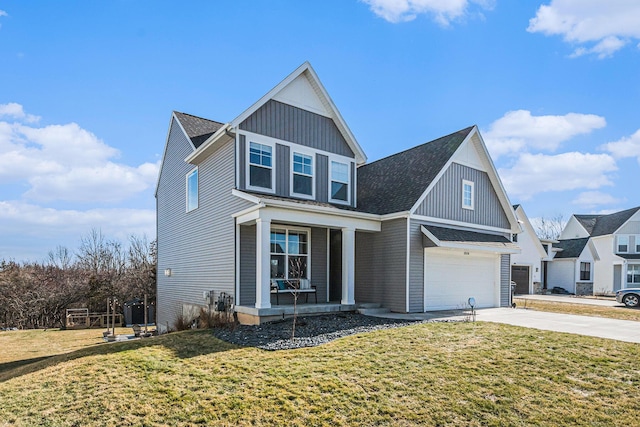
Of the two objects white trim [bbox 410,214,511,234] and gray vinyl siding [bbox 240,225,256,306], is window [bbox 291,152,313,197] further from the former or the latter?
white trim [bbox 410,214,511,234]

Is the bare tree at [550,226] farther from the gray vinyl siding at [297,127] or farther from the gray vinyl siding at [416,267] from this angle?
the gray vinyl siding at [297,127]

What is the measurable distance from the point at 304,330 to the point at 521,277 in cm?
2605

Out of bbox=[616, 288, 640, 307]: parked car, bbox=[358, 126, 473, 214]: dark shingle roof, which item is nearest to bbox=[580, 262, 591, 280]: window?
bbox=[616, 288, 640, 307]: parked car

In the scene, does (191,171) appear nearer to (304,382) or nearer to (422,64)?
(422,64)

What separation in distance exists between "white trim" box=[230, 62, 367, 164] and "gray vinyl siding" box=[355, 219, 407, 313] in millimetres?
3144

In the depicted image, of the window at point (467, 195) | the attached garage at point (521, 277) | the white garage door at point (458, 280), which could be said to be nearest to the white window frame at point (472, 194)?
the window at point (467, 195)

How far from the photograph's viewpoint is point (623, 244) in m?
33.3

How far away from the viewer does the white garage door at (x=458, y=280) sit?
14.1 metres

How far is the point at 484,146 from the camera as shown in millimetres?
15844

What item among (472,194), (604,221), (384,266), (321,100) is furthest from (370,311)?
(604,221)

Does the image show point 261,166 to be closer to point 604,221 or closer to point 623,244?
point 623,244

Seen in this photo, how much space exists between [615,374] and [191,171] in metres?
14.1

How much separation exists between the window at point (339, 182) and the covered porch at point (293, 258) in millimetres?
1281

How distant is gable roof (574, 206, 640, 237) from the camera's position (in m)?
33.6
